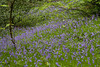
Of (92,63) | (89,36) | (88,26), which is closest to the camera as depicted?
(92,63)

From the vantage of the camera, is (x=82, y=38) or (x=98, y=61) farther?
(x=82, y=38)

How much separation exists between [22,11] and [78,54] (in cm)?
787

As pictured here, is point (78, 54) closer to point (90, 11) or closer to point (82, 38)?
point (82, 38)

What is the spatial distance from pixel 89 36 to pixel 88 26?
1.00m

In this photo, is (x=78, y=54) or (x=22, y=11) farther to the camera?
(x=22, y=11)

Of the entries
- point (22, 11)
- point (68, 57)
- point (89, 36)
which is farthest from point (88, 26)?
point (22, 11)

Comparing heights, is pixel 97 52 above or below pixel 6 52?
above

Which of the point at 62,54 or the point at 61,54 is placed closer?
the point at 61,54

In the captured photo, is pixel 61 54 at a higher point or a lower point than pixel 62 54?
higher

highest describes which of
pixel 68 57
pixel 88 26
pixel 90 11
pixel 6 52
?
pixel 90 11

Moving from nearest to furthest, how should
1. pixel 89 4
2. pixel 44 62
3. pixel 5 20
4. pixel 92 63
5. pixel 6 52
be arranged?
pixel 92 63 → pixel 44 62 → pixel 6 52 → pixel 89 4 → pixel 5 20

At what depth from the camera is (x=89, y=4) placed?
794 cm

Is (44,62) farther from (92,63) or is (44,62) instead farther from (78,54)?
(92,63)

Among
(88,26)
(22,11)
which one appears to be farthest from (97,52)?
(22,11)
